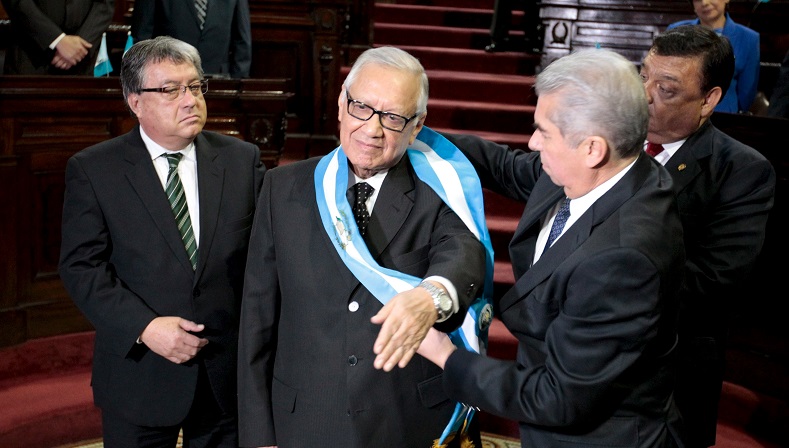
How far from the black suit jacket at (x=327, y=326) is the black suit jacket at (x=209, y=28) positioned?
283 cm

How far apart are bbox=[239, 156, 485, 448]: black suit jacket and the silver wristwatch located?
0.15m

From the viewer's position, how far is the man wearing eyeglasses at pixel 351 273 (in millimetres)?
1928

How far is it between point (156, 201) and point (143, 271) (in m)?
0.20

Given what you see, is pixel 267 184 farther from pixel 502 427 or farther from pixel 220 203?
pixel 502 427

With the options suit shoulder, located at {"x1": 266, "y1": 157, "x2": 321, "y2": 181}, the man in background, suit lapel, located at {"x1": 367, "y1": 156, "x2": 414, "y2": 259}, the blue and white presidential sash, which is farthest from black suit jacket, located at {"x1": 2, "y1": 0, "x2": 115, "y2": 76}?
the man in background

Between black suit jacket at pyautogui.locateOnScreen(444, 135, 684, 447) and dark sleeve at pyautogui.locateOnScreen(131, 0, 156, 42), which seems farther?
dark sleeve at pyautogui.locateOnScreen(131, 0, 156, 42)

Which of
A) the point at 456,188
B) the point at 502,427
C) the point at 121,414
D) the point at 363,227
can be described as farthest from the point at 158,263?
the point at 502,427

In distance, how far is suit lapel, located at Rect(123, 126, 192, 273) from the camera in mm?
2340

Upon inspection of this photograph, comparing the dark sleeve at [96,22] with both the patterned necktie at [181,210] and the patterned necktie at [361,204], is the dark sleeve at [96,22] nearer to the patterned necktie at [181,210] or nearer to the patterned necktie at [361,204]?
the patterned necktie at [181,210]

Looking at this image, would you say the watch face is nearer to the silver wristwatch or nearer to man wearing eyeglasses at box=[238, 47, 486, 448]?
the silver wristwatch

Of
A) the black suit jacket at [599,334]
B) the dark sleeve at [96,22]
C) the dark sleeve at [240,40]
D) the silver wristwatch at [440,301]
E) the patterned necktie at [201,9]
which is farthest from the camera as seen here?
the dark sleeve at [240,40]

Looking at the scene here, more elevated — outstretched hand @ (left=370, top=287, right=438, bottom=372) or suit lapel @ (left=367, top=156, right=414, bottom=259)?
suit lapel @ (left=367, top=156, right=414, bottom=259)

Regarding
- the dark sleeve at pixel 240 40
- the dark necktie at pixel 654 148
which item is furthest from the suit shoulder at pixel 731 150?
the dark sleeve at pixel 240 40

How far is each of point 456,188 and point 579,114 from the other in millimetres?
455
